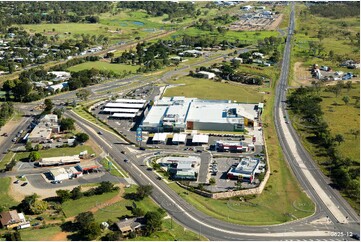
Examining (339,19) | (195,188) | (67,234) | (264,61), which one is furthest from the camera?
(339,19)

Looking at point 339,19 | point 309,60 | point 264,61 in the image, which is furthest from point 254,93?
point 339,19

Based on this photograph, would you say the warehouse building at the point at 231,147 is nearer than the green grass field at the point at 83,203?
No

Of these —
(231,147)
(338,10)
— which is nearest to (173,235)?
(231,147)

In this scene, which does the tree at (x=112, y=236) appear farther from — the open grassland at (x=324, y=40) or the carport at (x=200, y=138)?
the open grassland at (x=324, y=40)

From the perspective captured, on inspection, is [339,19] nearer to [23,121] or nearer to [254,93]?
[254,93]

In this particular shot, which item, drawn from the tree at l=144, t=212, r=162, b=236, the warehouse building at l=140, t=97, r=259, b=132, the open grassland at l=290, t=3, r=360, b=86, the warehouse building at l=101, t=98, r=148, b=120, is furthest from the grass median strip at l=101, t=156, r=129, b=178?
the open grassland at l=290, t=3, r=360, b=86

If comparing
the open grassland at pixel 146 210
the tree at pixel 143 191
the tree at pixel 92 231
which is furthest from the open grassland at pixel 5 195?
the tree at pixel 143 191
